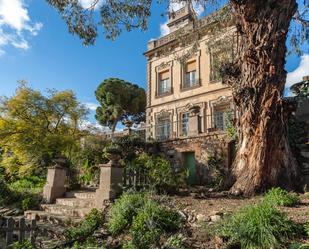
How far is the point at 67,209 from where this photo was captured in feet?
32.2

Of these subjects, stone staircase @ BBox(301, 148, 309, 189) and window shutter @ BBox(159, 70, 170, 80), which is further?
window shutter @ BBox(159, 70, 170, 80)

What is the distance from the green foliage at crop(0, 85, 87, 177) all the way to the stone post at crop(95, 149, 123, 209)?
6.51 meters

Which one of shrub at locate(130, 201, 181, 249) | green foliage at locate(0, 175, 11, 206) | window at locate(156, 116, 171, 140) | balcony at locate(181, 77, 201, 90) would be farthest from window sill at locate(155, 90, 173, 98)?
shrub at locate(130, 201, 181, 249)

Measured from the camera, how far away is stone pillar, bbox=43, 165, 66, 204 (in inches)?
453

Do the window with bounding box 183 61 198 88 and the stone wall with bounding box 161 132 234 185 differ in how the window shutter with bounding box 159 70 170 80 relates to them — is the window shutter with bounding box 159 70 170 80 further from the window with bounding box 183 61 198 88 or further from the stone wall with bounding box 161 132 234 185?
the stone wall with bounding box 161 132 234 185

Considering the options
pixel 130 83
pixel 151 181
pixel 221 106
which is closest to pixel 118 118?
pixel 130 83

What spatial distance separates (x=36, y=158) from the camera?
1494 cm

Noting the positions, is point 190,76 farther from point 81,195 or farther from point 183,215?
point 183,215

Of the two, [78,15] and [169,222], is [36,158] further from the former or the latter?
[169,222]

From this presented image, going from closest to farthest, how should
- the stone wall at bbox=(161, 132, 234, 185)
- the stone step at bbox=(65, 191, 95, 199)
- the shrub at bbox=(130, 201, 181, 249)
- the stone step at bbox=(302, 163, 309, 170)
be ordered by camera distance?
the shrub at bbox=(130, 201, 181, 249) < the stone step at bbox=(302, 163, 309, 170) < the stone step at bbox=(65, 191, 95, 199) < the stone wall at bbox=(161, 132, 234, 185)

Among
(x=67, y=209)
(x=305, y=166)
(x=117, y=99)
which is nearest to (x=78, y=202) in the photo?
(x=67, y=209)

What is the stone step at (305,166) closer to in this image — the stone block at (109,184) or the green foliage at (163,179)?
the green foliage at (163,179)

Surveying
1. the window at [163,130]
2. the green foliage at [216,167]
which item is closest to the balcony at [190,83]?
the window at [163,130]

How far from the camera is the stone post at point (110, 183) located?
863 cm
